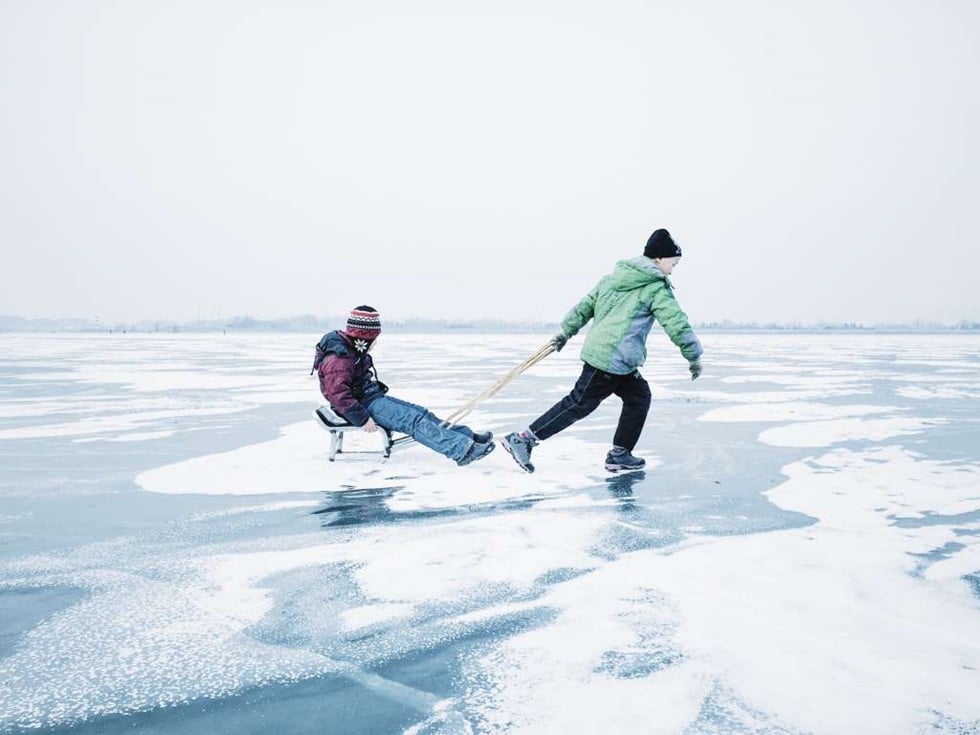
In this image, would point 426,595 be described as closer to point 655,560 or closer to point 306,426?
point 655,560

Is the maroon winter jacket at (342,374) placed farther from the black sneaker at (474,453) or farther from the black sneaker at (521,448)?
the black sneaker at (521,448)

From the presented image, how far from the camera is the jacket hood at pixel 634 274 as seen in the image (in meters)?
5.09

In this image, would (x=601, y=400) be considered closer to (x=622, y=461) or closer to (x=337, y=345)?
(x=622, y=461)

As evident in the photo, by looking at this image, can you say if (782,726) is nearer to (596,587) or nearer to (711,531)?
(596,587)

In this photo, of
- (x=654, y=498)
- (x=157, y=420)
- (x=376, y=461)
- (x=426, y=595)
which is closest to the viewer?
(x=426, y=595)

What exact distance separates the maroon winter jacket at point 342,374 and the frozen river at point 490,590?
47 cm

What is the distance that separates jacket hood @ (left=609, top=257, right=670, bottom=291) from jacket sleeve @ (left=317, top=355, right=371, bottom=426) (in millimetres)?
2022

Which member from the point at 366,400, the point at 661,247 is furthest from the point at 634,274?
the point at 366,400

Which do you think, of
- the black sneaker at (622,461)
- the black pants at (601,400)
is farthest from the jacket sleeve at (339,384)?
the black sneaker at (622,461)

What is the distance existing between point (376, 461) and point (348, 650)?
3361 mm

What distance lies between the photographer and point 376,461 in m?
5.65

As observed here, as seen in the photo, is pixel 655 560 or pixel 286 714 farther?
pixel 655 560

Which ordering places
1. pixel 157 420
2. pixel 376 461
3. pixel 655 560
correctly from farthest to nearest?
1. pixel 157 420
2. pixel 376 461
3. pixel 655 560

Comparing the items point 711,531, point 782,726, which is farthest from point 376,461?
point 782,726
